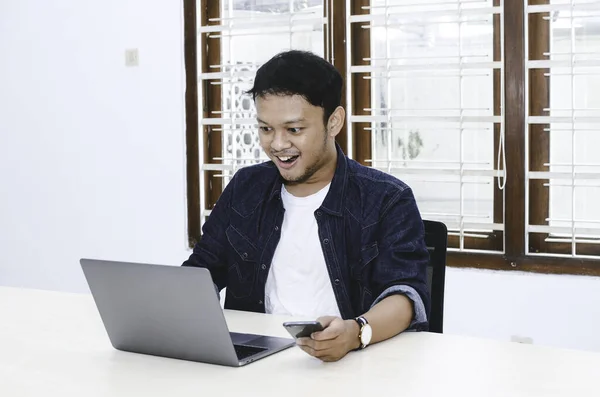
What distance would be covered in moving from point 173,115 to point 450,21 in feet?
4.65

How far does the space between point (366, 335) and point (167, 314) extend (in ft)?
1.28

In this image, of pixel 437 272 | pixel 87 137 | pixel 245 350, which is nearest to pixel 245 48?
pixel 87 137

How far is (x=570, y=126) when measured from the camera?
316 cm

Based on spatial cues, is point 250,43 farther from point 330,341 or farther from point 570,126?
point 330,341

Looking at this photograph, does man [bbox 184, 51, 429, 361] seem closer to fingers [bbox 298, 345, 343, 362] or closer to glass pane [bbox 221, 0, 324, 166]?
fingers [bbox 298, 345, 343, 362]

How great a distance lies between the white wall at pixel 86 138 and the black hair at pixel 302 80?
75.4 inches

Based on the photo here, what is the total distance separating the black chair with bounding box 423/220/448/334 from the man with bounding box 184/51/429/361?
80 mm

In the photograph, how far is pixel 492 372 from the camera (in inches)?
56.9

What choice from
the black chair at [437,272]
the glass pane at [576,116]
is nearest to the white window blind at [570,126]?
the glass pane at [576,116]

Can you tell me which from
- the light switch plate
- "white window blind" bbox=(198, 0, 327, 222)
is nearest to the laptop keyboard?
"white window blind" bbox=(198, 0, 327, 222)

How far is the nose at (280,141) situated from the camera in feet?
6.55

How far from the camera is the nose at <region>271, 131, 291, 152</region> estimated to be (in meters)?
2.00

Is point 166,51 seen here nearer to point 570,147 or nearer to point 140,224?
point 140,224

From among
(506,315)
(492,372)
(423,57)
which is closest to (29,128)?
(423,57)
